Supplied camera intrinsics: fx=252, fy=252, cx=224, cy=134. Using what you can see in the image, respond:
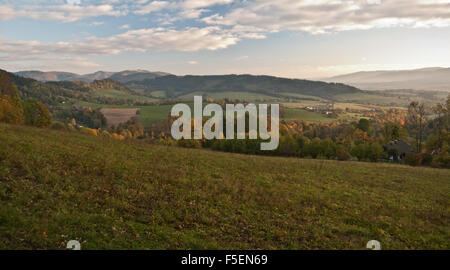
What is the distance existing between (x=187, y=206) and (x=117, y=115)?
14227cm

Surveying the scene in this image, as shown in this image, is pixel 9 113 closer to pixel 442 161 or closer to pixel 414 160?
pixel 414 160

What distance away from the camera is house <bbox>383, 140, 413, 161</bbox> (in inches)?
2502

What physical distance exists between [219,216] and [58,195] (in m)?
6.87

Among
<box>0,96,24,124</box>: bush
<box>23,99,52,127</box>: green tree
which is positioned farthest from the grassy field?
<box>23,99,52,127</box>: green tree

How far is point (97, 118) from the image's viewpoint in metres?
131

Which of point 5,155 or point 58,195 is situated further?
point 5,155

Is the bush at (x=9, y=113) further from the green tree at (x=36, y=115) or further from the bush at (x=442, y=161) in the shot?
the bush at (x=442, y=161)

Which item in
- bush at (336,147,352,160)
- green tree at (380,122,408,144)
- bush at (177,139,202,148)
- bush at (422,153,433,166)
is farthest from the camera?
green tree at (380,122,408,144)

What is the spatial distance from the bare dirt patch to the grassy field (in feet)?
386

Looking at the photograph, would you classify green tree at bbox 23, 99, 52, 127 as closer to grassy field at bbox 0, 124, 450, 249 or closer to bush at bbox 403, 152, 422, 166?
grassy field at bbox 0, 124, 450, 249

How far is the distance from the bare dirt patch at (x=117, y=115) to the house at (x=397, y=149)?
11168 cm
